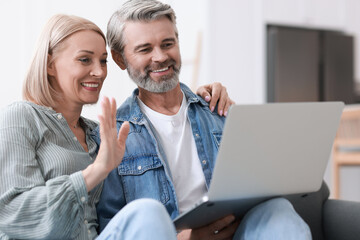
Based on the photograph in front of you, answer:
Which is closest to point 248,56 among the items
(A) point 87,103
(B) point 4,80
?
(B) point 4,80

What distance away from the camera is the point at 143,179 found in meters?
1.49

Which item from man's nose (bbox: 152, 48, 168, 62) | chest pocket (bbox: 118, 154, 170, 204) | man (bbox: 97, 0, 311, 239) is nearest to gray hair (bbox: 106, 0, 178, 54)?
man (bbox: 97, 0, 311, 239)

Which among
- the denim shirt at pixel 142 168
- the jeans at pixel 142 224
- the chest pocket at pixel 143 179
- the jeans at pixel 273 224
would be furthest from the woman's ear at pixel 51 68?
the jeans at pixel 273 224

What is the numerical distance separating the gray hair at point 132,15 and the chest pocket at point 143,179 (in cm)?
39

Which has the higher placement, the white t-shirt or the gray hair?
the gray hair

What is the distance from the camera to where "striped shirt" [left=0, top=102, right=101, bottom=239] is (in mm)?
1145

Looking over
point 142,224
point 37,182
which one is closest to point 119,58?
point 37,182

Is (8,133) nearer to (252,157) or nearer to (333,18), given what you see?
(252,157)

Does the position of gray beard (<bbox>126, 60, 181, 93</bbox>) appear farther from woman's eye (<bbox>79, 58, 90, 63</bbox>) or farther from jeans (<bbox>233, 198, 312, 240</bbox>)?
jeans (<bbox>233, 198, 312, 240</bbox>)

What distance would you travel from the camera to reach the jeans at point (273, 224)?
120cm

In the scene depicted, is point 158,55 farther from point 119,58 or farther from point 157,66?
point 119,58

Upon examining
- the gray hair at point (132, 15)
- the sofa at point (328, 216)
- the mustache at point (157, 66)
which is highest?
the gray hair at point (132, 15)

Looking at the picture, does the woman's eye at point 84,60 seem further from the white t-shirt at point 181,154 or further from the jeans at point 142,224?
the jeans at point 142,224

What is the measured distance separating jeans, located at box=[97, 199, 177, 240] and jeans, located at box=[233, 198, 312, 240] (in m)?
0.26
